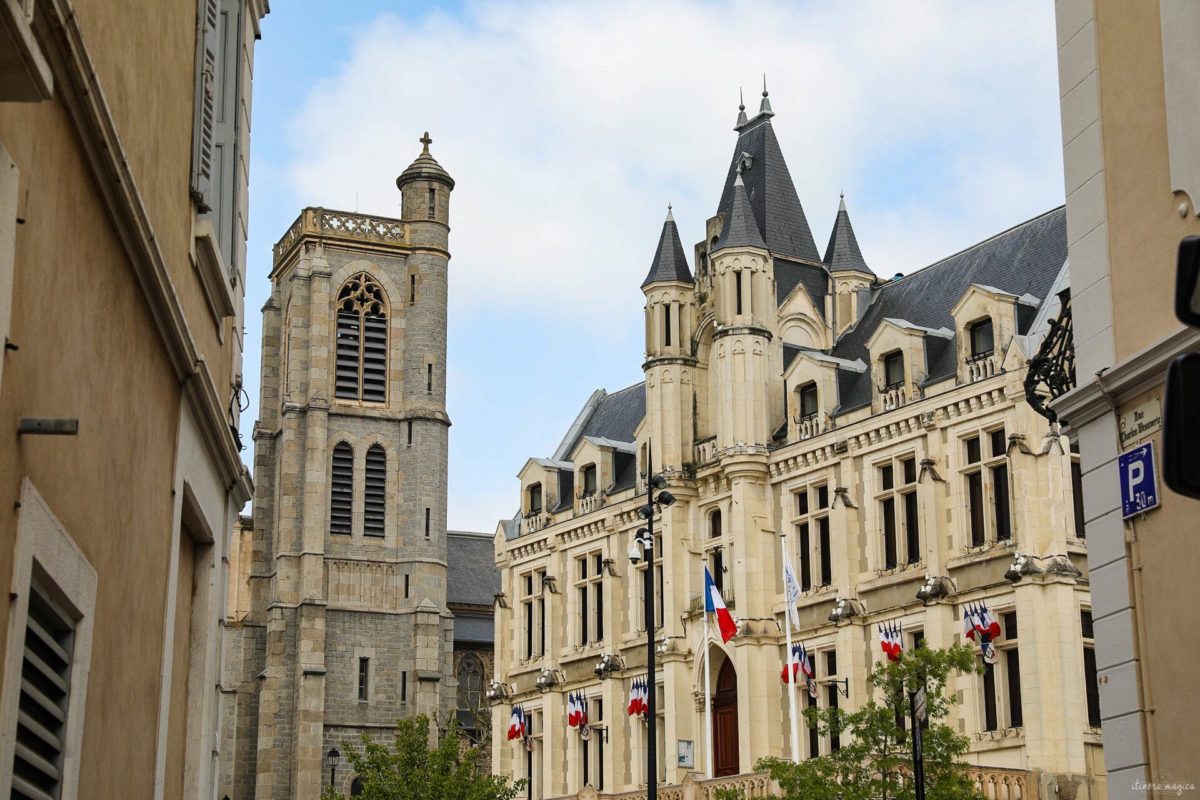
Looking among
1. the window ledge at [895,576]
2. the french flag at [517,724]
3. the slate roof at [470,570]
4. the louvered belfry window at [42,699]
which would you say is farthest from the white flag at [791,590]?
the slate roof at [470,570]

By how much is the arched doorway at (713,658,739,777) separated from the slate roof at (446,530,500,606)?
43784 mm

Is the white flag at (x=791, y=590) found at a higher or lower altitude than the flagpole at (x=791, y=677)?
higher

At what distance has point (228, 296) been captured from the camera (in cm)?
1304

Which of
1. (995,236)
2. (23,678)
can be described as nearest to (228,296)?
(23,678)

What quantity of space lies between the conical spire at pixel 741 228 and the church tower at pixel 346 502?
32127 millimetres

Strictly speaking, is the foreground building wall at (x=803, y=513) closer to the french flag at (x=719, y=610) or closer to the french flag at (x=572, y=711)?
the french flag at (x=572, y=711)

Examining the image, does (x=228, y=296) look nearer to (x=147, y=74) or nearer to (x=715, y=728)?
(x=147, y=74)

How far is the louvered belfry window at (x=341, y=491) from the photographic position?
2876 inches

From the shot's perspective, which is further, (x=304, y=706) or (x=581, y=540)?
(x=304, y=706)

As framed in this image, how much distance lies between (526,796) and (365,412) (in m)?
26.4

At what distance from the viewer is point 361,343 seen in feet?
247

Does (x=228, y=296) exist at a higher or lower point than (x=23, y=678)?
higher

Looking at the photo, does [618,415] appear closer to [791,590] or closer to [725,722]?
[725,722]

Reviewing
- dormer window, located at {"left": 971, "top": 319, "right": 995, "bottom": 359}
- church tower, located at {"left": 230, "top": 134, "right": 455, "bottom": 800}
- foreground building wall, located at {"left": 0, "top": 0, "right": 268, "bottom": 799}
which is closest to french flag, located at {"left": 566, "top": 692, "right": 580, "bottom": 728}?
dormer window, located at {"left": 971, "top": 319, "right": 995, "bottom": 359}
